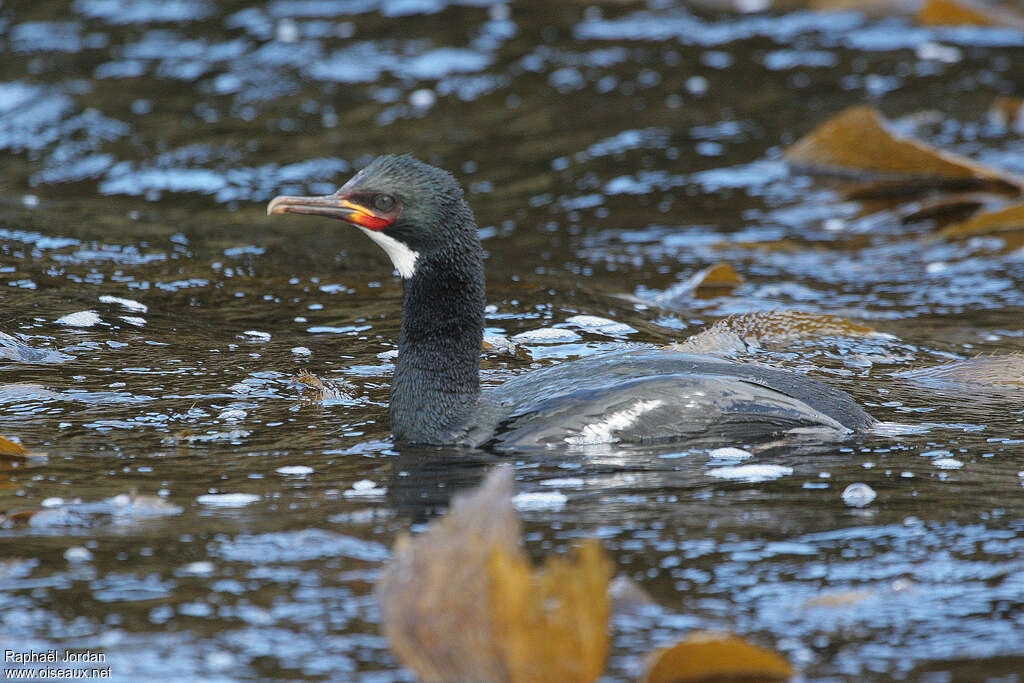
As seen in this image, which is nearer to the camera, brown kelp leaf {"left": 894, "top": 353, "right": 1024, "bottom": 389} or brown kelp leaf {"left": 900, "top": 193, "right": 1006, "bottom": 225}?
brown kelp leaf {"left": 894, "top": 353, "right": 1024, "bottom": 389}

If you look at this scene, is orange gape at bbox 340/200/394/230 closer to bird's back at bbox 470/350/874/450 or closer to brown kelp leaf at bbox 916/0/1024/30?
bird's back at bbox 470/350/874/450

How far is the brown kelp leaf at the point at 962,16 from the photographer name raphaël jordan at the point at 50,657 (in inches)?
454

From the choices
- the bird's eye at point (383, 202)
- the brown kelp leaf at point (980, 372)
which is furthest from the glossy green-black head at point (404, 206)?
the brown kelp leaf at point (980, 372)

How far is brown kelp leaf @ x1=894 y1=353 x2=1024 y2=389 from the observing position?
5.96 m

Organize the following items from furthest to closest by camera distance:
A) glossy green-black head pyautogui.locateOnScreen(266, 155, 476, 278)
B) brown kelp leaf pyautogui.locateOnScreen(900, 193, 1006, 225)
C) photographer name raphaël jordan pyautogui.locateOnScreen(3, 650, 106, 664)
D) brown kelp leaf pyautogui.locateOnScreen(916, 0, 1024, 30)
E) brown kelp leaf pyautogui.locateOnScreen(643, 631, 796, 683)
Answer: brown kelp leaf pyautogui.locateOnScreen(916, 0, 1024, 30), brown kelp leaf pyautogui.locateOnScreen(900, 193, 1006, 225), glossy green-black head pyautogui.locateOnScreen(266, 155, 476, 278), photographer name raphaël jordan pyautogui.locateOnScreen(3, 650, 106, 664), brown kelp leaf pyautogui.locateOnScreen(643, 631, 796, 683)

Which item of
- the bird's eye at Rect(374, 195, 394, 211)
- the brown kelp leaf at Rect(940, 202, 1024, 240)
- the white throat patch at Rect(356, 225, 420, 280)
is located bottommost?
the brown kelp leaf at Rect(940, 202, 1024, 240)

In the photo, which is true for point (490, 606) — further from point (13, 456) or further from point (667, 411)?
point (13, 456)

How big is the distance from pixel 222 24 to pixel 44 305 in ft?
22.7

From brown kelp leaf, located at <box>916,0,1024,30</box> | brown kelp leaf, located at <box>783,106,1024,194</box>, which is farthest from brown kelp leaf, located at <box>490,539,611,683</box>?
brown kelp leaf, located at <box>916,0,1024,30</box>

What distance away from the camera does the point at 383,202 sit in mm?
5285

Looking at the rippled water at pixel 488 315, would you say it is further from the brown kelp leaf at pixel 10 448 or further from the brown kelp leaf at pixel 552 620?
the brown kelp leaf at pixel 552 620

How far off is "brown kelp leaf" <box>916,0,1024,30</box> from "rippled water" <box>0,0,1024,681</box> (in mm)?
149

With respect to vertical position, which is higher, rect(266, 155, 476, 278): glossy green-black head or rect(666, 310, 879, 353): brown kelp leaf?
rect(266, 155, 476, 278): glossy green-black head

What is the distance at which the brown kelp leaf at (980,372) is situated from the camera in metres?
5.96
